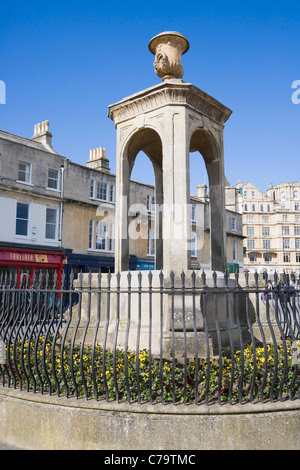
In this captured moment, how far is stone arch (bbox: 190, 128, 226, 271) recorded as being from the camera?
259 inches

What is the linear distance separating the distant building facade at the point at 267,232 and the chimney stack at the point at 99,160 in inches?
2028

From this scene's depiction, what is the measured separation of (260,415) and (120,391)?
1471 mm

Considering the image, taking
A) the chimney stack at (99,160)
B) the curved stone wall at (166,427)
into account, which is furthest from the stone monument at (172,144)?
the chimney stack at (99,160)

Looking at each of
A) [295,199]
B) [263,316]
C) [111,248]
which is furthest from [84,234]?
[295,199]

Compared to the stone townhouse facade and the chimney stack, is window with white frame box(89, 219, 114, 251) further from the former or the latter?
the chimney stack

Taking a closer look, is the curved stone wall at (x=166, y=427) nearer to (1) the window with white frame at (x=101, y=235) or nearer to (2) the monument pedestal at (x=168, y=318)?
(2) the monument pedestal at (x=168, y=318)

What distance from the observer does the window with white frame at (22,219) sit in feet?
66.2

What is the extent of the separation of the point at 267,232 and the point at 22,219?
203 ft

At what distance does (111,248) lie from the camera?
971 inches

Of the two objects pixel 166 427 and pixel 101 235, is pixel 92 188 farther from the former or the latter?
pixel 166 427

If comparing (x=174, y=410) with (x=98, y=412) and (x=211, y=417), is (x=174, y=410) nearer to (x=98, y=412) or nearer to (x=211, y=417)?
(x=211, y=417)

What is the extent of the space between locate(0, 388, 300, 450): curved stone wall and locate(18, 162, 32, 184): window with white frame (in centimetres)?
1867

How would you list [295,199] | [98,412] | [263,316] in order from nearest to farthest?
[98,412] < [263,316] < [295,199]
